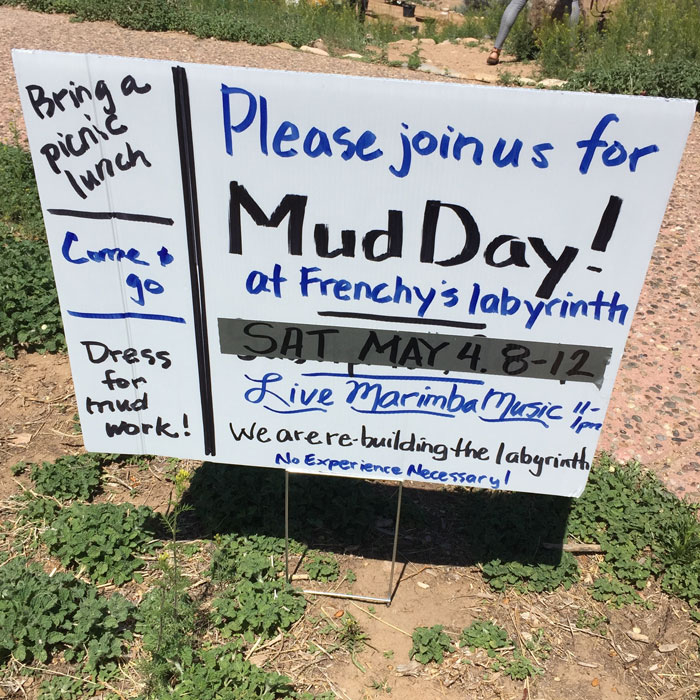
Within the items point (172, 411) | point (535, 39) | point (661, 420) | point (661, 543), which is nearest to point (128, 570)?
point (172, 411)

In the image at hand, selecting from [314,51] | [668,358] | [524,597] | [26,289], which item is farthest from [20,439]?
[314,51]

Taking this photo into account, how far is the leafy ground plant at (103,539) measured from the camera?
299 centimetres

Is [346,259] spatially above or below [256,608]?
above

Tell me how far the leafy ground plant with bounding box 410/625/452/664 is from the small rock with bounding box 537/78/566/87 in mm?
9583

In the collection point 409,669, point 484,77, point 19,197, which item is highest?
point 484,77

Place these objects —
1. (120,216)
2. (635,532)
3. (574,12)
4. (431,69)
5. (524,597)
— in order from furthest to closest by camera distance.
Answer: (574,12) < (431,69) < (635,532) < (524,597) < (120,216)

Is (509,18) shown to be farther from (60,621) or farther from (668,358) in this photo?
(60,621)

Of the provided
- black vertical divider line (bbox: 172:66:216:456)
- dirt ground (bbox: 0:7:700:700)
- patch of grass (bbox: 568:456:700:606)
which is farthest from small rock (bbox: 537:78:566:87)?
black vertical divider line (bbox: 172:66:216:456)

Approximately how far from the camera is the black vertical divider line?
2.13 metres

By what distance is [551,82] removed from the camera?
421 inches

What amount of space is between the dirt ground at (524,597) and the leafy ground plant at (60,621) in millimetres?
586

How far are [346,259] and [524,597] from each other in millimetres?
1735

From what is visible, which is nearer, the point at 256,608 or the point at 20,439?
the point at 256,608

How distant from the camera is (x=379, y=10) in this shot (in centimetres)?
1728
